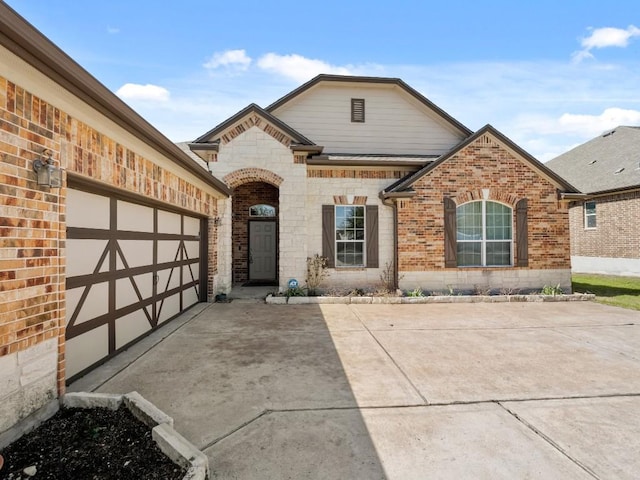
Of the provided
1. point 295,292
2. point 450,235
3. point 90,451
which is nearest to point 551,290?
point 450,235

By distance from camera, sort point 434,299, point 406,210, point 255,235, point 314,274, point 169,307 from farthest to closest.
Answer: point 255,235, point 406,210, point 314,274, point 434,299, point 169,307

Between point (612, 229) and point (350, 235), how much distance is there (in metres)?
13.4

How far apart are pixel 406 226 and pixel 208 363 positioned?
7.37m

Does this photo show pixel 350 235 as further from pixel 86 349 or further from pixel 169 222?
pixel 86 349

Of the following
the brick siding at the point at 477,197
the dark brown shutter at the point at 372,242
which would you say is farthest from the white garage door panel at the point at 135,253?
the brick siding at the point at 477,197

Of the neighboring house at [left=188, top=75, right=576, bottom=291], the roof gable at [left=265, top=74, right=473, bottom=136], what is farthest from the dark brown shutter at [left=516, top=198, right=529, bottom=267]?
the roof gable at [left=265, top=74, right=473, bottom=136]

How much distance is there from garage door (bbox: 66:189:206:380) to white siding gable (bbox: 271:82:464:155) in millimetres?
6978

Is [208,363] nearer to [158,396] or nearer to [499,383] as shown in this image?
[158,396]

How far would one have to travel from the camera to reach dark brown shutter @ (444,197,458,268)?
1044cm

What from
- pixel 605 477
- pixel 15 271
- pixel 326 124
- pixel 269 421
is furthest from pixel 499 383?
pixel 326 124

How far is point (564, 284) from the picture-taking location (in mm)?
10625

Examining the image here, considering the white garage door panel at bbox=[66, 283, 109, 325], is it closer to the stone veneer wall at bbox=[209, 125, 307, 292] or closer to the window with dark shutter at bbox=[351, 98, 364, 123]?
the stone veneer wall at bbox=[209, 125, 307, 292]

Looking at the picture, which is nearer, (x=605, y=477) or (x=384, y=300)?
(x=605, y=477)

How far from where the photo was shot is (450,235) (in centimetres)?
1045
